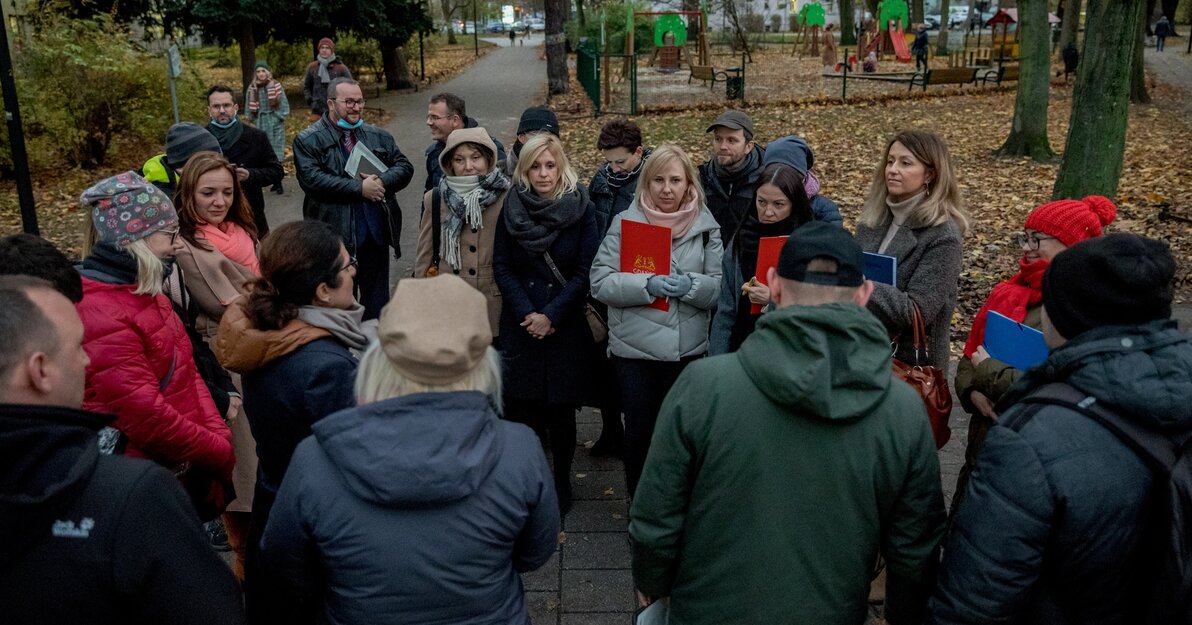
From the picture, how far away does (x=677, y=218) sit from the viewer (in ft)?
13.4

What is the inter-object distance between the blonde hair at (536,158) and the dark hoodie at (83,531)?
271 cm

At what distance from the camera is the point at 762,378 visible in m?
2.11

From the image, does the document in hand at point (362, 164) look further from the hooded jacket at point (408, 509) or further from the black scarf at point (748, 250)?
the hooded jacket at point (408, 509)

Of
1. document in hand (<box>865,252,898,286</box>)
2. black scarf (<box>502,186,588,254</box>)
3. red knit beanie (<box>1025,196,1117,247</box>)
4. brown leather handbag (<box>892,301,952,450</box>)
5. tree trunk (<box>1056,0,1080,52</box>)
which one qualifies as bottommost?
brown leather handbag (<box>892,301,952,450</box>)

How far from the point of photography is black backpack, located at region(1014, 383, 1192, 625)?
1.93 metres

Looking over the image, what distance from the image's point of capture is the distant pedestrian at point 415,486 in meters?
1.95

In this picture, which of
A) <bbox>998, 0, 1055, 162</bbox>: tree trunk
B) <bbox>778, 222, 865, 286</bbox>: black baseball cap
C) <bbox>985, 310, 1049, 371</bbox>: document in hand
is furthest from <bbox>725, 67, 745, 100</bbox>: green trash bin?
<bbox>778, 222, 865, 286</bbox>: black baseball cap

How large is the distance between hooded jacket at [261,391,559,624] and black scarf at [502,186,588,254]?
2229mm

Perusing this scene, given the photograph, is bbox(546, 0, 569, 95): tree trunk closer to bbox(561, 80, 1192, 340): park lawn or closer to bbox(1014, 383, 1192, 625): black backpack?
bbox(561, 80, 1192, 340): park lawn

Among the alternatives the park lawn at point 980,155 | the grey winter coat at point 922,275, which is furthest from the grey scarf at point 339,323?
the park lawn at point 980,155

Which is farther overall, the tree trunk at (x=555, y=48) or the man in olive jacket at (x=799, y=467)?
the tree trunk at (x=555, y=48)

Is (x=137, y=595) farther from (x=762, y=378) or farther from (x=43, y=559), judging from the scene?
(x=762, y=378)

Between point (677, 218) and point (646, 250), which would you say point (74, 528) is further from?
point (677, 218)

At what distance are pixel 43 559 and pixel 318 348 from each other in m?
1.10
